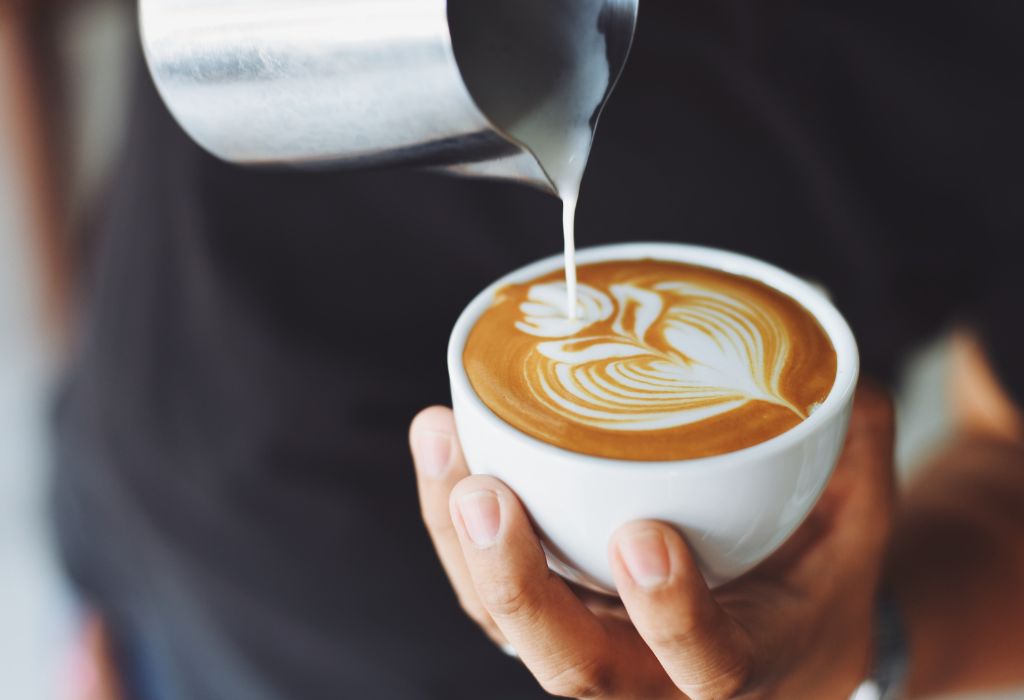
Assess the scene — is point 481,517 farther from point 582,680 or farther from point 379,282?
point 379,282

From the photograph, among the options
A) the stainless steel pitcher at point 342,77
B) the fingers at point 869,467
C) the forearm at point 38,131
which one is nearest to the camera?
the stainless steel pitcher at point 342,77

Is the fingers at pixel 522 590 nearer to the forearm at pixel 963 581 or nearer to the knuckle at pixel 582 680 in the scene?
the knuckle at pixel 582 680

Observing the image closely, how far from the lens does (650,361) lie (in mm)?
636

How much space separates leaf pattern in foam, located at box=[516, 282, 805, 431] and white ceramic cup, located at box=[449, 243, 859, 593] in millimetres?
45

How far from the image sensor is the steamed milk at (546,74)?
0.57 metres

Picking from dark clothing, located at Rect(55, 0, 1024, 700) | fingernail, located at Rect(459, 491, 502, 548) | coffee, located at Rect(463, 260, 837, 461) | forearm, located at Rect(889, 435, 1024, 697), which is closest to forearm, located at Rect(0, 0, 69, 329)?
dark clothing, located at Rect(55, 0, 1024, 700)

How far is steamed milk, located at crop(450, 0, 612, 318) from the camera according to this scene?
0.57m

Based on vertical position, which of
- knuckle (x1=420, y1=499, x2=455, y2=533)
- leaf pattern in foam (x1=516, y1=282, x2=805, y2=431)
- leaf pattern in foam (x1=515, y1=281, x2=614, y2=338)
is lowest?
knuckle (x1=420, y1=499, x2=455, y2=533)

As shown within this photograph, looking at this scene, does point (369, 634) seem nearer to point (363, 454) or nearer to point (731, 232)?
point (363, 454)

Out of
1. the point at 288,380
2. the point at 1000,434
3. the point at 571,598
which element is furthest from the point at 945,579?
the point at 288,380

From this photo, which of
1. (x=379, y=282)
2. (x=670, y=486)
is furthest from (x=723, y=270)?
(x=379, y=282)

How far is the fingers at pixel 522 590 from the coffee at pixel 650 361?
52 millimetres

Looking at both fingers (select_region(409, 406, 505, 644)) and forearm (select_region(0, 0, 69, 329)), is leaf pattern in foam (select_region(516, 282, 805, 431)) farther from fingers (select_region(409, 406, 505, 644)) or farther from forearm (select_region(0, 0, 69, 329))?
forearm (select_region(0, 0, 69, 329))

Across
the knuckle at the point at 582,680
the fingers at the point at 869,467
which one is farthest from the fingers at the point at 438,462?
the fingers at the point at 869,467
